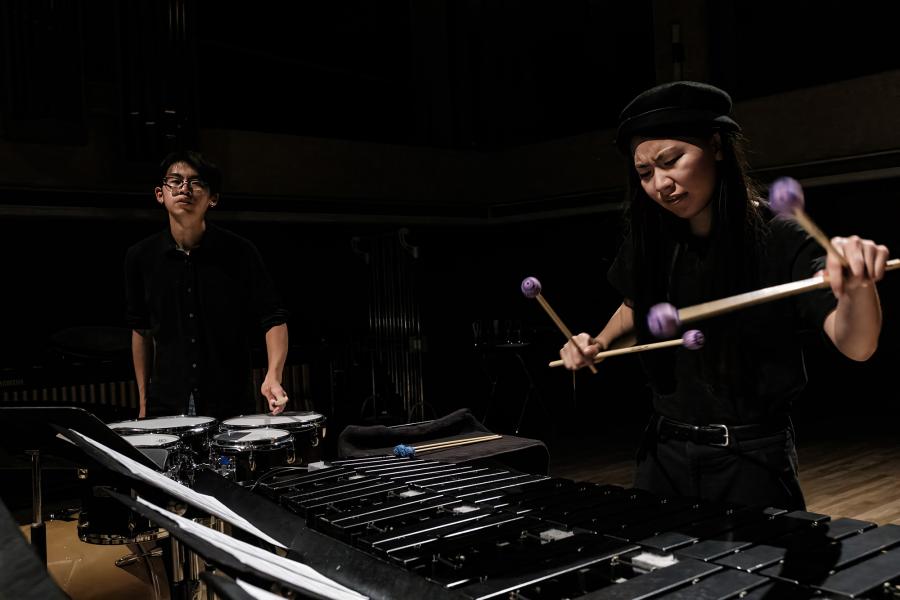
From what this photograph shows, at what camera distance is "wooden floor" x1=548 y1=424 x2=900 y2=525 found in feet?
15.3

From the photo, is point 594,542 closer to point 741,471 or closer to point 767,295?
point 741,471

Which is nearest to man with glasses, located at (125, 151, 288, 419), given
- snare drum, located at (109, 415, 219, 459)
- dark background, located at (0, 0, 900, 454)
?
snare drum, located at (109, 415, 219, 459)

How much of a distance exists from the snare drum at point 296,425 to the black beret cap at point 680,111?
161cm

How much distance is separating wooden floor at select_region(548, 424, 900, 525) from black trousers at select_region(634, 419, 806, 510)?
8.99 ft

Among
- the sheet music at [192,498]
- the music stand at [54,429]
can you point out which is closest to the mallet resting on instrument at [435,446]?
the music stand at [54,429]

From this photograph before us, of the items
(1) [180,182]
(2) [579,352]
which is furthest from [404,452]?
(1) [180,182]

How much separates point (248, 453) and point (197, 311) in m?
0.84

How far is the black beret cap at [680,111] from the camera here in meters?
1.72

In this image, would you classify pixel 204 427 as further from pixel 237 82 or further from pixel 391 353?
pixel 237 82

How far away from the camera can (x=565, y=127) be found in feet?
30.7

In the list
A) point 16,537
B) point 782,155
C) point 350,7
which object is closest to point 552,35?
point 350,7

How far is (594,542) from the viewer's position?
1.51 metres

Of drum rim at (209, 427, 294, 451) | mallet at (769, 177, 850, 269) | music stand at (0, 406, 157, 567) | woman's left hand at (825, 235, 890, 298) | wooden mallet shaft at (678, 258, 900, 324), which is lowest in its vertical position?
drum rim at (209, 427, 294, 451)

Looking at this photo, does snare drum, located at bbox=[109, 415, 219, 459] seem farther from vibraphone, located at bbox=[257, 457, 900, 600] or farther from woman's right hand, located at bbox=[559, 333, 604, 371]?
woman's right hand, located at bbox=[559, 333, 604, 371]
